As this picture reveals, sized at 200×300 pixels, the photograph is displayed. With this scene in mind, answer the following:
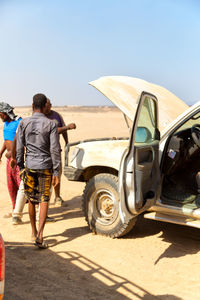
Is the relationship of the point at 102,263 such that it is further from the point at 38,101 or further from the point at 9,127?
the point at 9,127

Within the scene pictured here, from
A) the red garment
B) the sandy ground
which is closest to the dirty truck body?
the sandy ground

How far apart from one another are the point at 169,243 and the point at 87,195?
4.47ft

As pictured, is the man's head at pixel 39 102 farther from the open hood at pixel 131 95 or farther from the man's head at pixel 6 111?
the open hood at pixel 131 95

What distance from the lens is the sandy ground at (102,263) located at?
13.2ft

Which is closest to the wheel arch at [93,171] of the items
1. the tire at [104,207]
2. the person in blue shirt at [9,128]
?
the tire at [104,207]

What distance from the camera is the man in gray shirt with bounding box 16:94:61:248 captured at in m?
5.12

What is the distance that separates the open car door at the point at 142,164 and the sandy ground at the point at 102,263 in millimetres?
702

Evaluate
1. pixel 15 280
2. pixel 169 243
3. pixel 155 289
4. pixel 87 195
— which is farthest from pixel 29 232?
pixel 155 289

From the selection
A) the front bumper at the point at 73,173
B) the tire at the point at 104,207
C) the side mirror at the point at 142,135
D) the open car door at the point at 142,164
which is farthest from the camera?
the front bumper at the point at 73,173

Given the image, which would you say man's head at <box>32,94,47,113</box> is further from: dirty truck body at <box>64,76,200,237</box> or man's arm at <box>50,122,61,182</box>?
dirty truck body at <box>64,76,200,237</box>

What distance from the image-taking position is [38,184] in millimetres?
5289

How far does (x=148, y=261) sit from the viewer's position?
4.85 meters

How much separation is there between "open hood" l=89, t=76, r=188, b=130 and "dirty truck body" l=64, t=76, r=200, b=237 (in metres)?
0.02

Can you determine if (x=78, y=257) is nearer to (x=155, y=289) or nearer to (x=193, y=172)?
(x=155, y=289)
